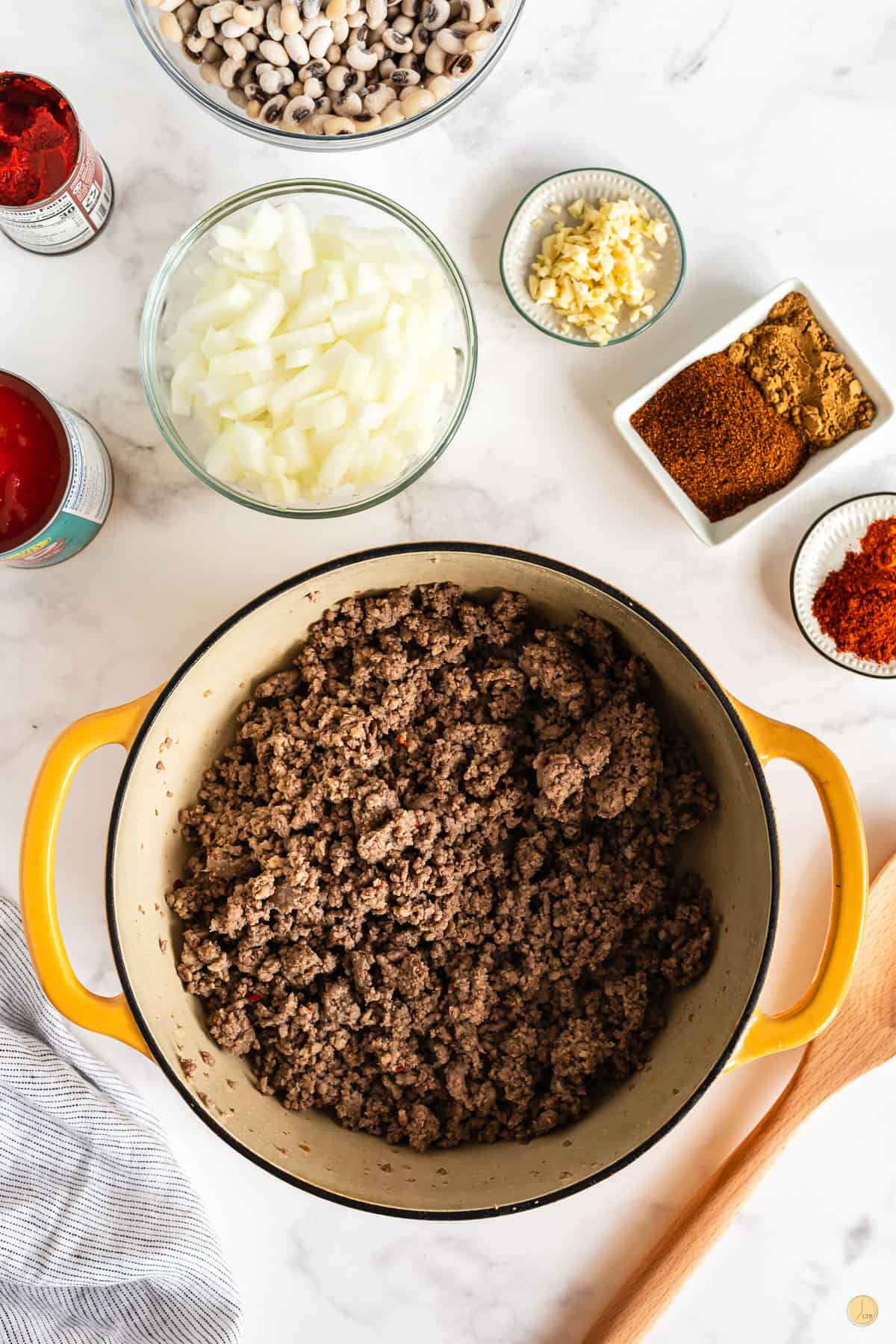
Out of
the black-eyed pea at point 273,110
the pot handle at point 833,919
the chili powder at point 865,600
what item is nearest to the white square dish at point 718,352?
the chili powder at point 865,600

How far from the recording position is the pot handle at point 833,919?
3.82 feet

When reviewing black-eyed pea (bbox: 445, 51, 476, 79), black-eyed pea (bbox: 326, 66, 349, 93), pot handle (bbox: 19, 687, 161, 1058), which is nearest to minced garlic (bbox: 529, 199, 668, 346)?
Result: black-eyed pea (bbox: 445, 51, 476, 79)

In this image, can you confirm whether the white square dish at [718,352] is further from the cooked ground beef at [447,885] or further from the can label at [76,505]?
the can label at [76,505]

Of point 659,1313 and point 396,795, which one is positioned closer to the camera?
point 396,795

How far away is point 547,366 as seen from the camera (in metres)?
1.49

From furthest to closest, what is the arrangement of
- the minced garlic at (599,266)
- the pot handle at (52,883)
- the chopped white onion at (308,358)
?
1. the minced garlic at (599,266)
2. the chopped white onion at (308,358)
3. the pot handle at (52,883)

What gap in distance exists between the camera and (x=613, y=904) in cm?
134

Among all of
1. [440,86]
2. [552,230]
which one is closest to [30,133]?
[440,86]

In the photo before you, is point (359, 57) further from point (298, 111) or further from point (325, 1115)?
point (325, 1115)

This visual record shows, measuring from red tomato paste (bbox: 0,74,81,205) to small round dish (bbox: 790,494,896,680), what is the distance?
1158 mm

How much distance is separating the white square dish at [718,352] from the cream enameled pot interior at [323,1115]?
0.84 feet

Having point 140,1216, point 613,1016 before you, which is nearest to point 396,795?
point 613,1016

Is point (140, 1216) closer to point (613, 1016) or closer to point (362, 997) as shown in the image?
point (362, 997)

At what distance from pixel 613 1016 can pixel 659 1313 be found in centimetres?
54
